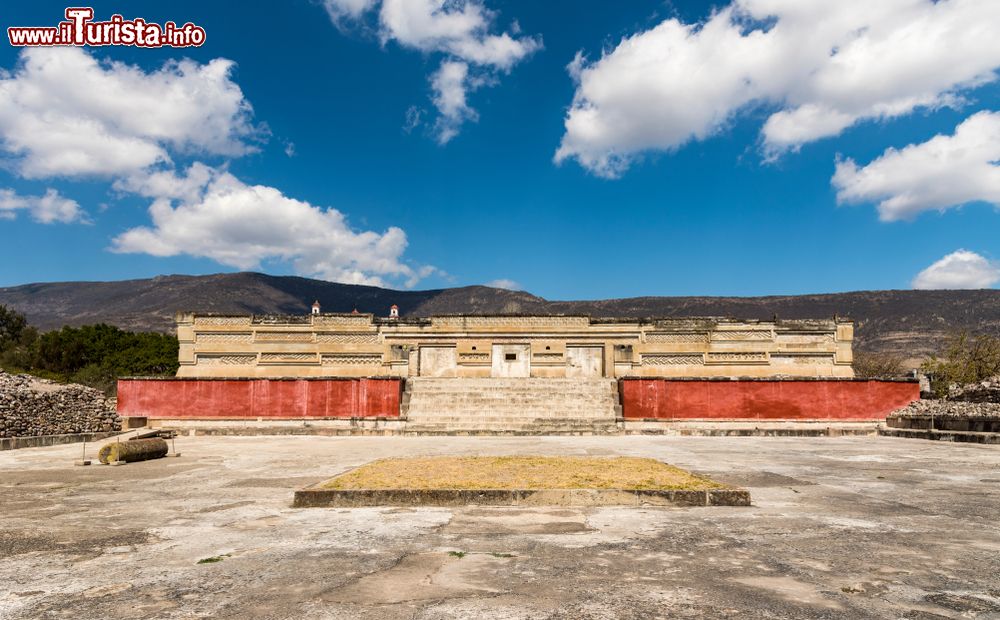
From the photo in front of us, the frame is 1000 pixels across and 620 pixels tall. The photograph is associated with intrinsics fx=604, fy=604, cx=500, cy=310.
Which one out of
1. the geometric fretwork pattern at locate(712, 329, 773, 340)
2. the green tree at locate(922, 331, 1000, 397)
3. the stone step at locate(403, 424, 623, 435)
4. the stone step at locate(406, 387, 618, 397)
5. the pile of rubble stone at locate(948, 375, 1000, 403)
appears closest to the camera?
the stone step at locate(403, 424, 623, 435)

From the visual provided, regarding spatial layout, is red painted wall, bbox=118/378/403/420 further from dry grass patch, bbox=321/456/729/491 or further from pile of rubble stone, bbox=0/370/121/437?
dry grass patch, bbox=321/456/729/491

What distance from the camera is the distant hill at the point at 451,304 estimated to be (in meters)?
79.4

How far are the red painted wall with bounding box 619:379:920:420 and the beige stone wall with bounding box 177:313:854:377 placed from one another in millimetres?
6356

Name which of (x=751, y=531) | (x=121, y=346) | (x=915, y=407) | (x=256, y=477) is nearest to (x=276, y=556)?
(x=751, y=531)

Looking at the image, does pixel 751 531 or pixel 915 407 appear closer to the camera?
pixel 751 531

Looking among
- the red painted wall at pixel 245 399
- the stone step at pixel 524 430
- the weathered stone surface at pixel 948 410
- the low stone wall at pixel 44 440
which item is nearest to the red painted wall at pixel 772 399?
the weathered stone surface at pixel 948 410

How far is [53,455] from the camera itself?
45.5ft

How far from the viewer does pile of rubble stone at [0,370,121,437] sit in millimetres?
15891

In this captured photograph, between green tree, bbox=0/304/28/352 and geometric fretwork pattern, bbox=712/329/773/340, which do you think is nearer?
geometric fretwork pattern, bbox=712/329/773/340

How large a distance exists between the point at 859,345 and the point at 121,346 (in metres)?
80.3

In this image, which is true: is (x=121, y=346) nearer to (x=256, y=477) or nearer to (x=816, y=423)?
(x=256, y=477)

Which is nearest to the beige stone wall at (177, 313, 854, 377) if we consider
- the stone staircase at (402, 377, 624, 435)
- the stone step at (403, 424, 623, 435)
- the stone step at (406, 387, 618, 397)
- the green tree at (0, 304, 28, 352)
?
the stone staircase at (402, 377, 624, 435)

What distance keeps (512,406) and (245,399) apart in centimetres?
957

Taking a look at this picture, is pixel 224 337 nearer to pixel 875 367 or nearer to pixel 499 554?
pixel 499 554
